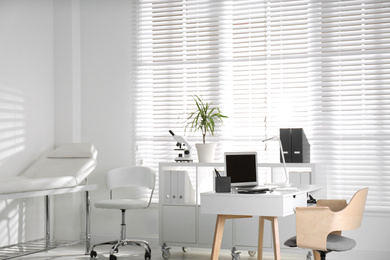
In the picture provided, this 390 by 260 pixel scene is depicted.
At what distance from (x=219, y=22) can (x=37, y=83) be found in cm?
200

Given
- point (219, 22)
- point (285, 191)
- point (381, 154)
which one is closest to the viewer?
point (285, 191)

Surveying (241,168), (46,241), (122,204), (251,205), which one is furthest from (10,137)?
(251,205)

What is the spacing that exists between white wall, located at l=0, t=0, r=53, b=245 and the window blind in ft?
3.26

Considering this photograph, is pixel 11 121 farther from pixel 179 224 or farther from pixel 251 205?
pixel 251 205

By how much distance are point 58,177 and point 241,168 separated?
1.69 meters

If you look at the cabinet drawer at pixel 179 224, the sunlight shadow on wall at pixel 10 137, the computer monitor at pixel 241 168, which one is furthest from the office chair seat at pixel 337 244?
the sunlight shadow on wall at pixel 10 137

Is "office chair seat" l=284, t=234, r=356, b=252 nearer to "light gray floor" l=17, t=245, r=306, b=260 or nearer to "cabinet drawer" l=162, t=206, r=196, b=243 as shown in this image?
"light gray floor" l=17, t=245, r=306, b=260

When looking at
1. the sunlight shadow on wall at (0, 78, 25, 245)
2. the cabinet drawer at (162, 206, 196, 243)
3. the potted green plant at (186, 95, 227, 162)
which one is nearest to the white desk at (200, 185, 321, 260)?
the cabinet drawer at (162, 206, 196, 243)

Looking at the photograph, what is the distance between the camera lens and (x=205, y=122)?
17.7 ft

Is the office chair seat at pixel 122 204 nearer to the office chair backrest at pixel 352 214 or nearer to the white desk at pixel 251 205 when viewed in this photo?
the white desk at pixel 251 205

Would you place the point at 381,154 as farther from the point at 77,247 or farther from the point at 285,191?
the point at 77,247

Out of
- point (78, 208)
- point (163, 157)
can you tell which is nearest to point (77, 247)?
point (78, 208)

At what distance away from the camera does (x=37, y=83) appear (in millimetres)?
5805

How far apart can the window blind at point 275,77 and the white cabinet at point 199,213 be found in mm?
359
